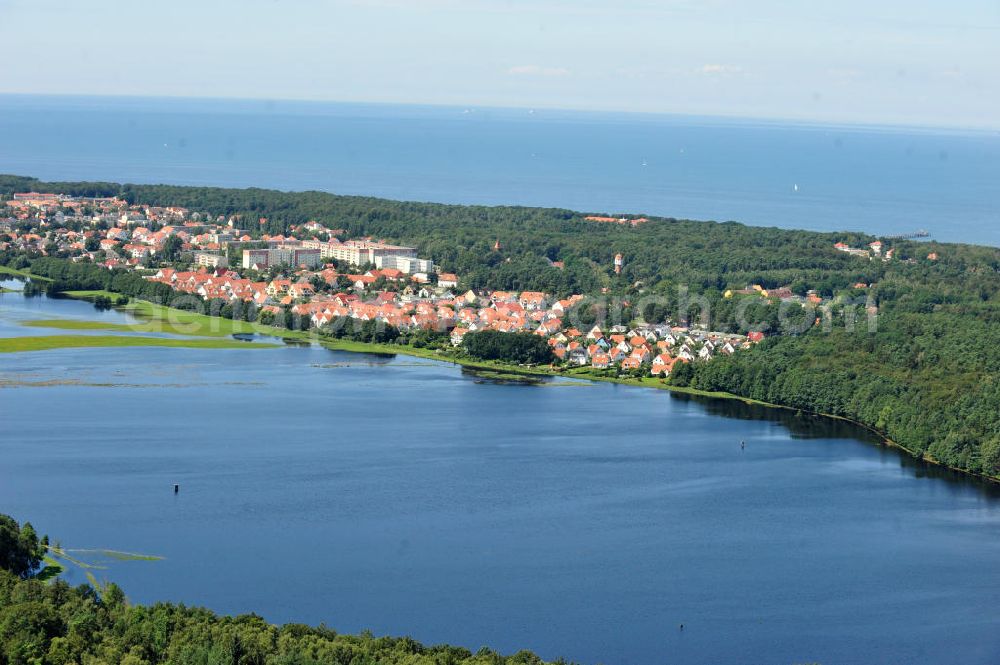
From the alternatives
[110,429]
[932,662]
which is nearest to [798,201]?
[110,429]

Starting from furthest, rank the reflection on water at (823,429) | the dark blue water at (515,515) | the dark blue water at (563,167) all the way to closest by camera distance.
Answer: the dark blue water at (563,167)
the reflection on water at (823,429)
the dark blue water at (515,515)

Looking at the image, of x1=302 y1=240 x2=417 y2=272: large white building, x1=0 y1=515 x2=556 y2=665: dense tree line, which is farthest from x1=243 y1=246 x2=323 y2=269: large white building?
x1=0 y1=515 x2=556 y2=665: dense tree line

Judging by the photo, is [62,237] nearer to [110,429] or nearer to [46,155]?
[110,429]

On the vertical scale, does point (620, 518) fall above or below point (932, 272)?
below

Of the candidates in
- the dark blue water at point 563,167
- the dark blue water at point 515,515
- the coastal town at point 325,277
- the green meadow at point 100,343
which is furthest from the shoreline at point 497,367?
the dark blue water at point 563,167

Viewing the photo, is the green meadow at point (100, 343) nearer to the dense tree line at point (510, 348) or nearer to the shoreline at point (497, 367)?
the shoreline at point (497, 367)

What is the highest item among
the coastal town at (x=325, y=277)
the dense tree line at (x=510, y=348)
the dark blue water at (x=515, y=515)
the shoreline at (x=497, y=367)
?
the coastal town at (x=325, y=277)

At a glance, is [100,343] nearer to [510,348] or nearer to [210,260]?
[510,348]
